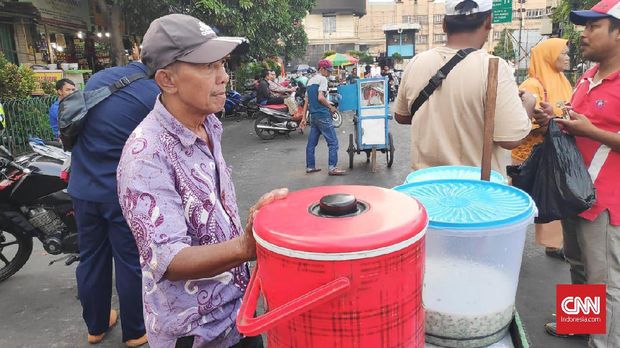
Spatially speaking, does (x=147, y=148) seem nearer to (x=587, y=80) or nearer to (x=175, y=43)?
(x=175, y=43)

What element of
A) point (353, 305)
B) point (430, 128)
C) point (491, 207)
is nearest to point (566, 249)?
point (430, 128)

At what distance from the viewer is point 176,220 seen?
1175 millimetres

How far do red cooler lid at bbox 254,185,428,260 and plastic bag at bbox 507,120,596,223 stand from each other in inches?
58.8

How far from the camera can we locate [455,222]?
117cm

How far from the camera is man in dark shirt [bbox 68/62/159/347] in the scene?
96.7 inches

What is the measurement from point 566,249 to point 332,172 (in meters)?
4.83

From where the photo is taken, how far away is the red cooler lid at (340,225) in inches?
32.1

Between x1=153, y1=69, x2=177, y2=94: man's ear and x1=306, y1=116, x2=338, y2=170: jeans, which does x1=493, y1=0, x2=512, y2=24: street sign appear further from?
x1=153, y1=69, x2=177, y2=94: man's ear

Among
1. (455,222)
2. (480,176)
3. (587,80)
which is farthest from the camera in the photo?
A: (587,80)

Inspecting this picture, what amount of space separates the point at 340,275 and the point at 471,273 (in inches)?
22.3

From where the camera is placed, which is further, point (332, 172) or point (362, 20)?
point (362, 20)

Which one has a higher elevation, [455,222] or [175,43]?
[175,43]

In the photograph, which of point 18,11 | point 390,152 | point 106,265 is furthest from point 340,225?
point 18,11

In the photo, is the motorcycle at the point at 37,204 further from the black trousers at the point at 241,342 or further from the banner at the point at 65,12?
the banner at the point at 65,12
